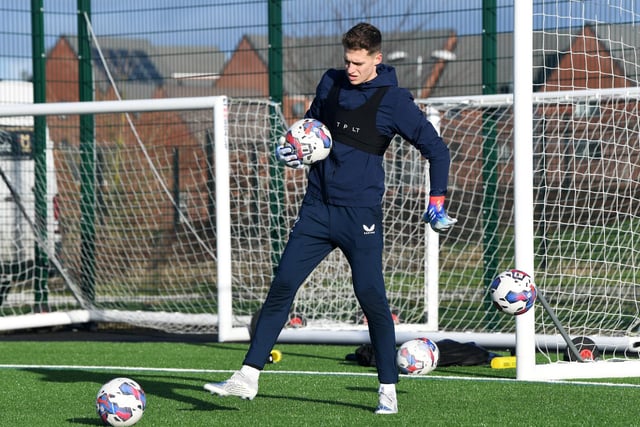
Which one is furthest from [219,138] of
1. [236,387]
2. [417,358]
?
[236,387]

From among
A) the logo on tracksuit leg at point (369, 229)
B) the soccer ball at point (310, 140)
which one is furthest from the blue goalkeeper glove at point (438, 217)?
the soccer ball at point (310, 140)

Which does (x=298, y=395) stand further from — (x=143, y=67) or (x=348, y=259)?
(x=143, y=67)

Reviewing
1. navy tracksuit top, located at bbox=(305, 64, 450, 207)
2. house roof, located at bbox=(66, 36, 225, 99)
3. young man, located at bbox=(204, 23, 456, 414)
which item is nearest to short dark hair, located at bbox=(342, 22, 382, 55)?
young man, located at bbox=(204, 23, 456, 414)

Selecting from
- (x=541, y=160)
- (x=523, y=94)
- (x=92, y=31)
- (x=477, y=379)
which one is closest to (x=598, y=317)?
(x=541, y=160)

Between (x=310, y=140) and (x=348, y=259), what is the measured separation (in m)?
0.68

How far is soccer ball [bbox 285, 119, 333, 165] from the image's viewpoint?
5.84 meters

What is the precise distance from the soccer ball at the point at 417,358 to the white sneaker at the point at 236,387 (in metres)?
1.83

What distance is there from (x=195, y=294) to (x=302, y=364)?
369 centimetres

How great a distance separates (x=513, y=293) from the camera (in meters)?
6.84

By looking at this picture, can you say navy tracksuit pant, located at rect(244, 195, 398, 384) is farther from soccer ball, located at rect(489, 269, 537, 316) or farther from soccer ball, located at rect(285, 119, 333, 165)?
soccer ball, located at rect(489, 269, 537, 316)

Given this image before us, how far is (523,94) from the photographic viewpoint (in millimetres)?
7363

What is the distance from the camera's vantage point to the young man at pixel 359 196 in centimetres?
596

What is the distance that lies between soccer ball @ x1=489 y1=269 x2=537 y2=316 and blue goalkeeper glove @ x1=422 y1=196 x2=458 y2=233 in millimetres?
1139

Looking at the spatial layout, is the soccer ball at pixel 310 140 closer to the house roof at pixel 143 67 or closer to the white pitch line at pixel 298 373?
the white pitch line at pixel 298 373
